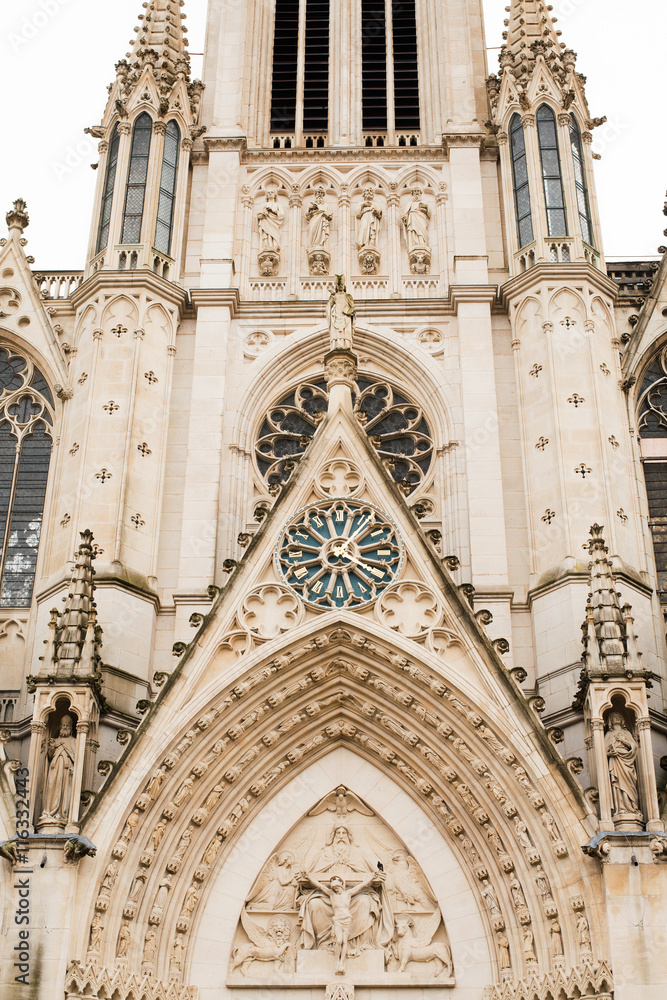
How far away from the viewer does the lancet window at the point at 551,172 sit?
851 inches

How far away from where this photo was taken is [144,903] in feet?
53.0

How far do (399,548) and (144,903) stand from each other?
17.5 ft

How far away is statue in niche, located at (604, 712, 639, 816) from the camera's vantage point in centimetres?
1538

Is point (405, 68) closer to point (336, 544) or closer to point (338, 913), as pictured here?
point (336, 544)

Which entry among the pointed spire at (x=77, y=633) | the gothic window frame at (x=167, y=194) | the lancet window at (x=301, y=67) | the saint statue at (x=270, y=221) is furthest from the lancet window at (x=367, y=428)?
the lancet window at (x=301, y=67)

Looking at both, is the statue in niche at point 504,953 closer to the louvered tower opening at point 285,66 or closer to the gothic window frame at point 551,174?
the gothic window frame at point 551,174

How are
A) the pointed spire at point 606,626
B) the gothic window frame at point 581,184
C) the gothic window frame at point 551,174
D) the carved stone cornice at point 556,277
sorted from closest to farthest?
the pointed spire at point 606,626 → the carved stone cornice at point 556,277 → the gothic window frame at point 551,174 → the gothic window frame at point 581,184

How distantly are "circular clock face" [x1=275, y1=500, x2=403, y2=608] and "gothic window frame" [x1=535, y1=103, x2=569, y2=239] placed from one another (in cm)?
615

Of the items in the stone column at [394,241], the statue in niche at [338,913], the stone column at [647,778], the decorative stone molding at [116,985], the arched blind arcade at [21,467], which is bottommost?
the decorative stone molding at [116,985]

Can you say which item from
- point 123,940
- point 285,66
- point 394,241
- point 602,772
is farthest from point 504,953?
point 285,66

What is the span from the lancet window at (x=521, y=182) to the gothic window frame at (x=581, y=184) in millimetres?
762

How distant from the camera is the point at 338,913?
16.5 meters

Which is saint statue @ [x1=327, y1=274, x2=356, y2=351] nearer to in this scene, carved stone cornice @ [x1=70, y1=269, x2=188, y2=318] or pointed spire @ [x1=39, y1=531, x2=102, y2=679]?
carved stone cornice @ [x1=70, y1=269, x2=188, y2=318]

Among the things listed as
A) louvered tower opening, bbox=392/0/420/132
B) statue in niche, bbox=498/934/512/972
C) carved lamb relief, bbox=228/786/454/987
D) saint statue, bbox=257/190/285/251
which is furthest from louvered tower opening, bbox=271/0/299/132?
statue in niche, bbox=498/934/512/972
